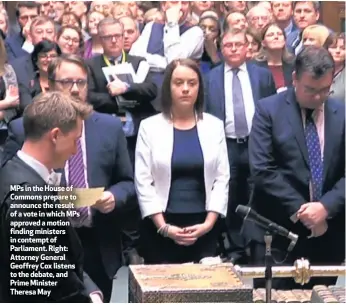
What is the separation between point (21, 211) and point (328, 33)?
1626mm

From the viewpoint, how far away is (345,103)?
3.13 metres

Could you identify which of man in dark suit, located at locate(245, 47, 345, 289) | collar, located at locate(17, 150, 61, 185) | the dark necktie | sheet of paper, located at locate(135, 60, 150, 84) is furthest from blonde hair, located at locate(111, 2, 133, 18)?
collar, located at locate(17, 150, 61, 185)

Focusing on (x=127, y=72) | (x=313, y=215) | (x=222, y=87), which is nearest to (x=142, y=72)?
(x=127, y=72)

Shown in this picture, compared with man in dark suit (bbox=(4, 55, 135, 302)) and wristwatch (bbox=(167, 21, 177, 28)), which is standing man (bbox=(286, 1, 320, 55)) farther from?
man in dark suit (bbox=(4, 55, 135, 302))

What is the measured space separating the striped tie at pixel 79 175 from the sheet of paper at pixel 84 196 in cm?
5

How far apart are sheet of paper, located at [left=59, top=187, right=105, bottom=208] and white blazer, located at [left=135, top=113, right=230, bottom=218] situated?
0.24 meters

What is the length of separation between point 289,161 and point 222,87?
55 centimetres

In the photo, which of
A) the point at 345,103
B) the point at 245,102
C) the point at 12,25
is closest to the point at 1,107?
the point at 12,25

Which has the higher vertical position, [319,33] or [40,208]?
[319,33]

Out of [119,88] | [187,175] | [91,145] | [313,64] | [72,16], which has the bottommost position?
[187,175]

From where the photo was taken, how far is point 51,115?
2.21 metres

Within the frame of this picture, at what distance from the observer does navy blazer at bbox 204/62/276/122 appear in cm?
349

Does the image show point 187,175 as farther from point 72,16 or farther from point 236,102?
point 72,16

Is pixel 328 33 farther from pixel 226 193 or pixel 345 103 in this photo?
pixel 226 193
